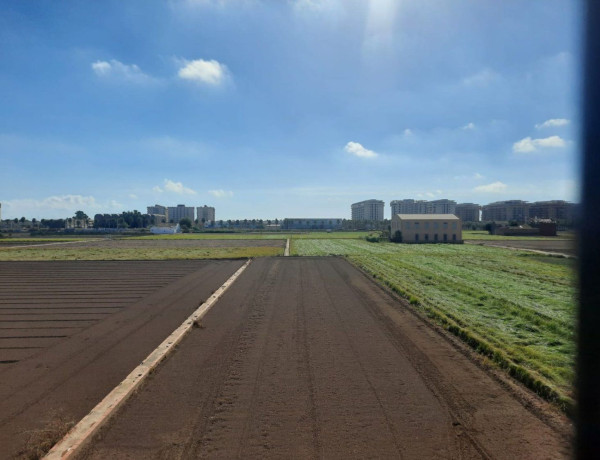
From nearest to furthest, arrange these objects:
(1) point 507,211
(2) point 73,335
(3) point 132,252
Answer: (2) point 73,335 < (3) point 132,252 < (1) point 507,211

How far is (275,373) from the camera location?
24.2 feet

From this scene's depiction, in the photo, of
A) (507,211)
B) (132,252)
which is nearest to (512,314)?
(132,252)

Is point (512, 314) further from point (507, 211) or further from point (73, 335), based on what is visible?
point (507, 211)

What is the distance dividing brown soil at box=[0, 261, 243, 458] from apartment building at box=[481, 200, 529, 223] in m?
179

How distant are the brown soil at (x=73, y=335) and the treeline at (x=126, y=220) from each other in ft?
515

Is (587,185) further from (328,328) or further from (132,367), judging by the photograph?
(132,367)

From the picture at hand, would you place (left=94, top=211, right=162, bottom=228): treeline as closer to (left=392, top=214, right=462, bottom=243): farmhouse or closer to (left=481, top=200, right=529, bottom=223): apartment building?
(left=392, top=214, right=462, bottom=243): farmhouse

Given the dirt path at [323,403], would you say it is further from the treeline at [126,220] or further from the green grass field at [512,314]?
the treeline at [126,220]

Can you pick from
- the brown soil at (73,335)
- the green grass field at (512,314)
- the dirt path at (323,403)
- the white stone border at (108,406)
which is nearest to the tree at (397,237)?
the green grass field at (512,314)

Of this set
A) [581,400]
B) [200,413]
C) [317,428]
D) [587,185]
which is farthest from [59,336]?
[587,185]

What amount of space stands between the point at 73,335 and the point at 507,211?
204 meters

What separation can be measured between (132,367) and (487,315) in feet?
35.2

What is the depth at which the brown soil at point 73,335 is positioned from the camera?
6109 mm

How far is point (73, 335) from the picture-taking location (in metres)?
10.5
